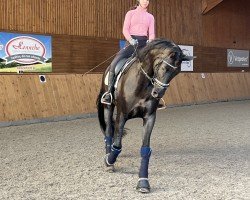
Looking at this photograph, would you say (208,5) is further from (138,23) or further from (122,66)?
(122,66)

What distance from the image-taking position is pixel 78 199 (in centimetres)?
429

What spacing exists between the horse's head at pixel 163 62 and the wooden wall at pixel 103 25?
26.5 ft

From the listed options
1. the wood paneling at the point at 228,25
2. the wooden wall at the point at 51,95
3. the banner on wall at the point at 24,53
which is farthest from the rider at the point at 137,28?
the wood paneling at the point at 228,25

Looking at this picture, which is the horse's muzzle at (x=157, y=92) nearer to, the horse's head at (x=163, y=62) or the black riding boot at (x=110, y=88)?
the horse's head at (x=163, y=62)

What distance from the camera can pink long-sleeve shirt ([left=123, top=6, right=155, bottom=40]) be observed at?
569cm

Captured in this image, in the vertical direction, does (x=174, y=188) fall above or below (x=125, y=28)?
below

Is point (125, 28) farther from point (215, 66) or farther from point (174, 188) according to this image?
point (215, 66)

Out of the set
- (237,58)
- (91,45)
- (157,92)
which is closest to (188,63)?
(237,58)

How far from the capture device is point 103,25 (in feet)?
47.6

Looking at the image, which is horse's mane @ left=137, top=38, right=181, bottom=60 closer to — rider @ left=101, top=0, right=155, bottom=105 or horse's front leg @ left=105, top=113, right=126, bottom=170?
rider @ left=101, top=0, right=155, bottom=105

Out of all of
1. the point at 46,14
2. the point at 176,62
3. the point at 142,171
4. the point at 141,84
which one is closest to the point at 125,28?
the point at 141,84

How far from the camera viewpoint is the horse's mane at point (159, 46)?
4.59m

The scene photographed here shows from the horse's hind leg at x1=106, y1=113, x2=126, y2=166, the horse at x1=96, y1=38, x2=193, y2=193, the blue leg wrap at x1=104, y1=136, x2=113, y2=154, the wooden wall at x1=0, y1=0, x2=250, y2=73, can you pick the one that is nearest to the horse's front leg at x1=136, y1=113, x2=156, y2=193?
the horse at x1=96, y1=38, x2=193, y2=193

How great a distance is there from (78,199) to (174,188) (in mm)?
1189
